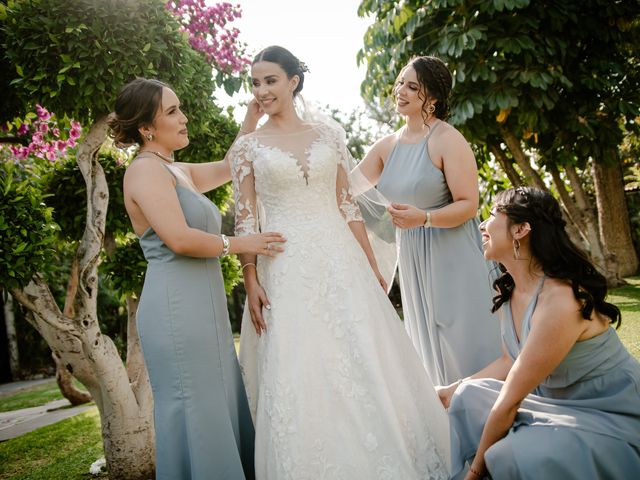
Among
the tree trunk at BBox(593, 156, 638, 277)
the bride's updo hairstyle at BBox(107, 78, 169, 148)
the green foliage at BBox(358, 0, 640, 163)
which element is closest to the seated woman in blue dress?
the bride's updo hairstyle at BBox(107, 78, 169, 148)

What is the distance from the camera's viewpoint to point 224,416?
264 centimetres

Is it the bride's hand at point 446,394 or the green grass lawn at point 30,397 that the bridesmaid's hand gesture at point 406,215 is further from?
the green grass lawn at point 30,397

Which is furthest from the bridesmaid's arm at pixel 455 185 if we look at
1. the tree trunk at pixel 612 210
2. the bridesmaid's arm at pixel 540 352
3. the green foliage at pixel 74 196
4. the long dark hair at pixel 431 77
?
the tree trunk at pixel 612 210

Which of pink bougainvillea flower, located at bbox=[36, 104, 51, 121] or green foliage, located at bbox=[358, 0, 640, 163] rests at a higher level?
green foliage, located at bbox=[358, 0, 640, 163]

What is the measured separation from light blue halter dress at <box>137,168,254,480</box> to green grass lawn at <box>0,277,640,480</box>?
2501 mm

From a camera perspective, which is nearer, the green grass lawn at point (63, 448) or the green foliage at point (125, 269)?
the green foliage at point (125, 269)

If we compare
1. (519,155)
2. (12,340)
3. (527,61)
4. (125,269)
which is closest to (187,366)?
(125,269)

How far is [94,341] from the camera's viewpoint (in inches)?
161

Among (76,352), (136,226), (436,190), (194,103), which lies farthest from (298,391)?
(194,103)

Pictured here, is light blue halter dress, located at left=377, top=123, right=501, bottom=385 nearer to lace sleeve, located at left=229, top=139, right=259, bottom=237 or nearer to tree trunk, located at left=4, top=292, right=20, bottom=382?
lace sleeve, located at left=229, top=139, right=259, bottom=237

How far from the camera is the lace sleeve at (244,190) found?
9.45ft

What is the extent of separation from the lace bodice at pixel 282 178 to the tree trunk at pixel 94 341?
65.1 inches

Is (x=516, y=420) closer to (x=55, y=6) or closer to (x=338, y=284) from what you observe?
(x=338, y=284)

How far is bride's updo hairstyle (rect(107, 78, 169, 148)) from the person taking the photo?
268 cm
